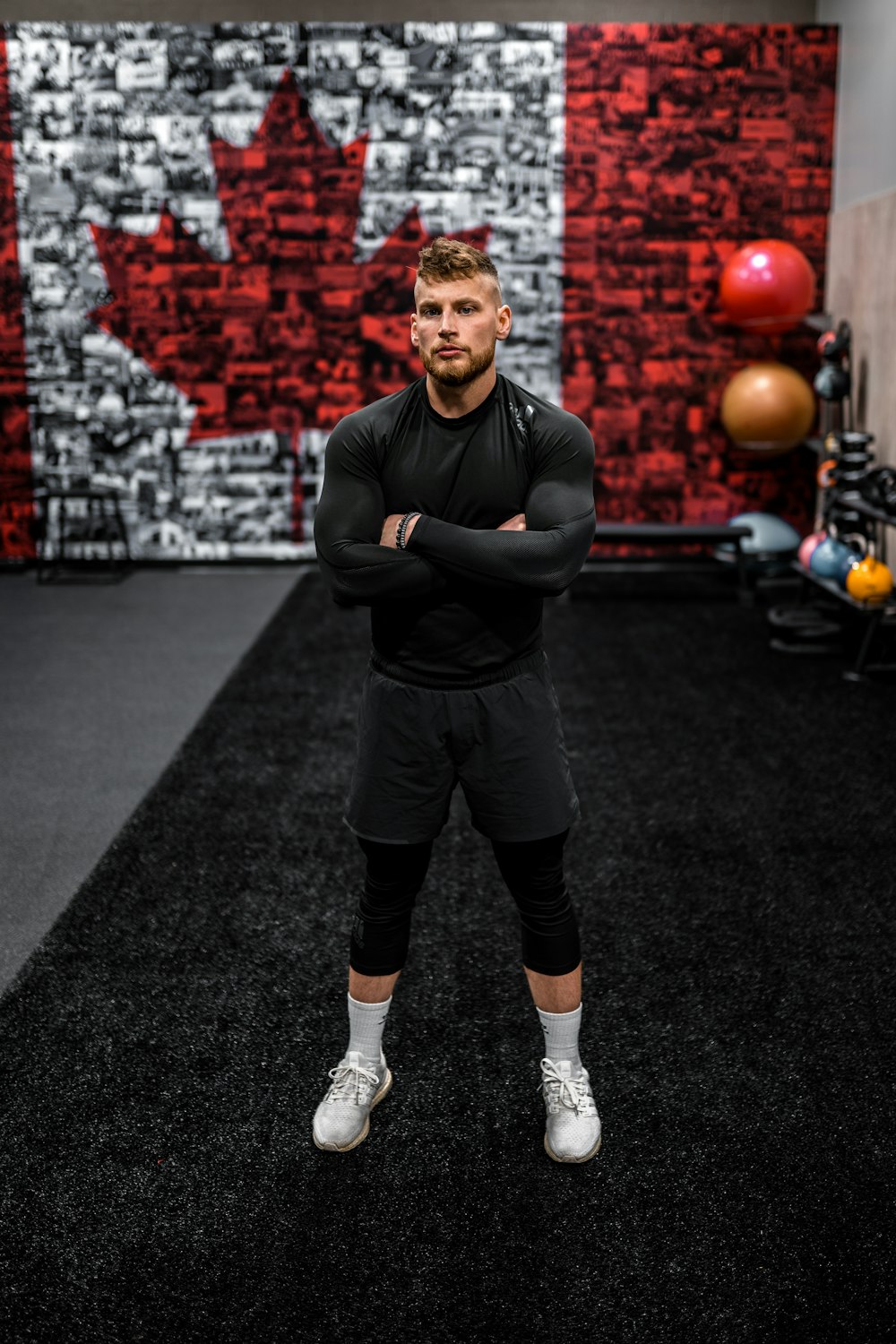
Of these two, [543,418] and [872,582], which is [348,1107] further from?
[872,582]

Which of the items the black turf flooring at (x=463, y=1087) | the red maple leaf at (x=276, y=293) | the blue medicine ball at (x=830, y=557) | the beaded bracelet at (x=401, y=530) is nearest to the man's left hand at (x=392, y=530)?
the beaded bracelet at (x=401, y=530)

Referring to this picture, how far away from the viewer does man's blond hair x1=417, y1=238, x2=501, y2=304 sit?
1.49 m

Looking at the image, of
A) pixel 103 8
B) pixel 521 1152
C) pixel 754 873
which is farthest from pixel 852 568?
pixel 103 8

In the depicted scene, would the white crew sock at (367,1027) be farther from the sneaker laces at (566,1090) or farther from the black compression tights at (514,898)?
the sneaker laces at (566,1090)

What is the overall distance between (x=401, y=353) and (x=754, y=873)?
14.7ft

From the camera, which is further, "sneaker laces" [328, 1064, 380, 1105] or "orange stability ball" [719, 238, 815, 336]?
"orange stability ball" [719, 238, 815, 336]

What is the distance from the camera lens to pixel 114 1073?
6.44 ft

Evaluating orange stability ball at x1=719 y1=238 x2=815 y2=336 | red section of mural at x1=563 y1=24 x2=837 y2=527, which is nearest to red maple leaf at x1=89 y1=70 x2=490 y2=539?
red section of mural at x1=563 y1=24 x2=837 y2=527

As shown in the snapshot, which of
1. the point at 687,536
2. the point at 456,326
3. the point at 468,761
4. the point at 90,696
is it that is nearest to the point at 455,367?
the point at 456,326

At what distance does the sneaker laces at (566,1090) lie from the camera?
1.77 metres

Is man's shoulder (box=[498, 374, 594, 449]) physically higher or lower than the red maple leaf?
lower

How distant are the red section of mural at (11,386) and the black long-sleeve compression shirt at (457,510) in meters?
5.55

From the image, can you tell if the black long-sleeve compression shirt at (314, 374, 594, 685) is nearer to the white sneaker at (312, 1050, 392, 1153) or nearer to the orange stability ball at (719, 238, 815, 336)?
the white sneaker at (312, 1050, 392, 1153)

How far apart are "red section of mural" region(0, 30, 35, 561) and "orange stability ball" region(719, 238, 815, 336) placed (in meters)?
3.83
